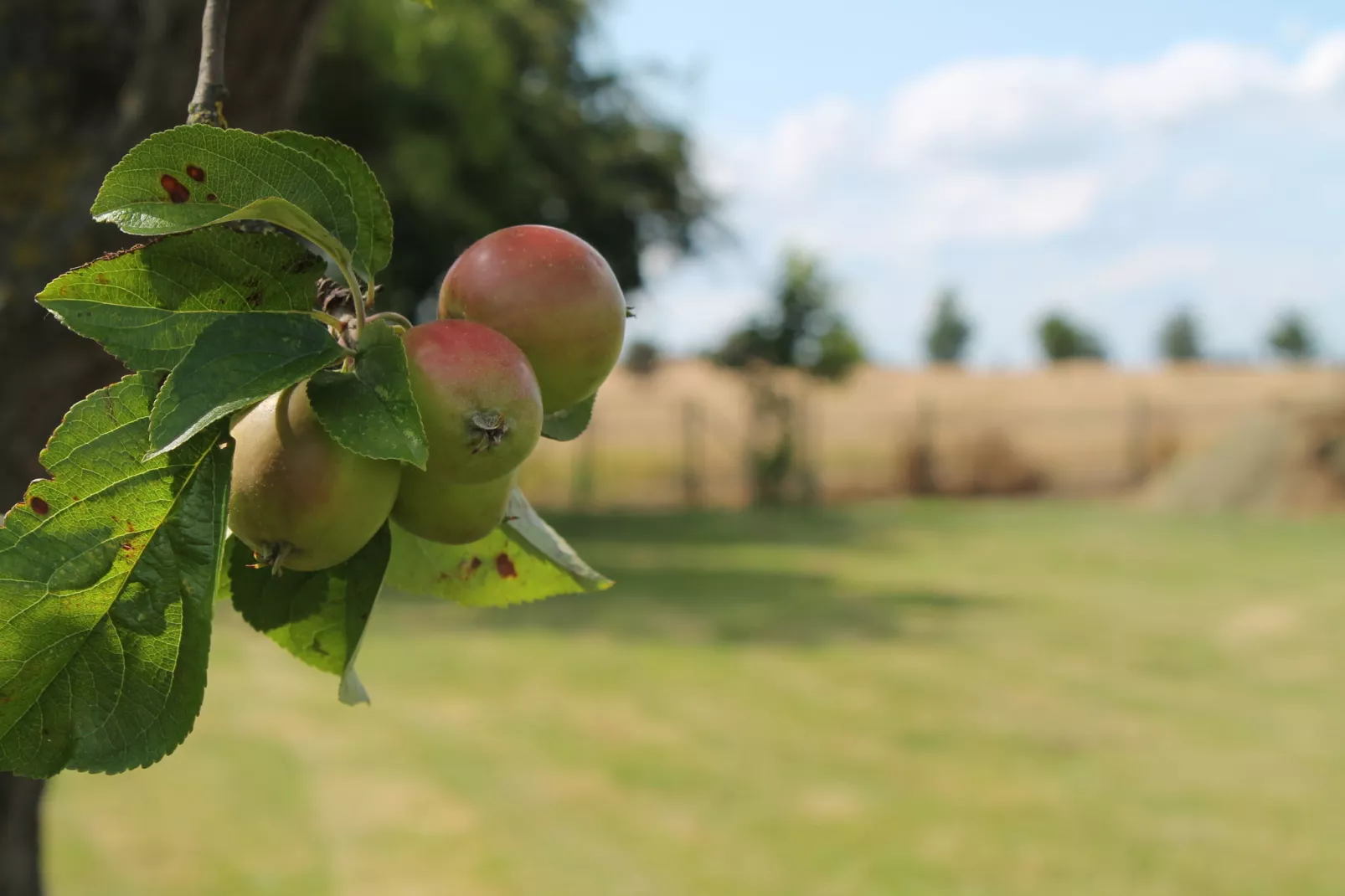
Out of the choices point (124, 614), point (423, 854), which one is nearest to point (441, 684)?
point (423, 854)

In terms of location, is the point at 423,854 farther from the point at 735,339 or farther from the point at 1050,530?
the point at 735,339

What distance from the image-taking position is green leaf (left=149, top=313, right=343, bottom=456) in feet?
1.80

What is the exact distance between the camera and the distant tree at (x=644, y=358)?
1975cm

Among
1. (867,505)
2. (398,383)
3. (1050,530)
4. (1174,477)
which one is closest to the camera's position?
(398,383)

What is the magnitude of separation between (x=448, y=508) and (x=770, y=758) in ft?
22.3

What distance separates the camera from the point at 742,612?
1141 centimetres

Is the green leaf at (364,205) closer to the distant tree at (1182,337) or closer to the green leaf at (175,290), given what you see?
the green leaf at (175,290)

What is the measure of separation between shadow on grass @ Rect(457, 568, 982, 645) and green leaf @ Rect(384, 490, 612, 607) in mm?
8942

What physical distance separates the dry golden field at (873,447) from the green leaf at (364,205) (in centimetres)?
1607

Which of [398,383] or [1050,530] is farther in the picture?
[1050,530]

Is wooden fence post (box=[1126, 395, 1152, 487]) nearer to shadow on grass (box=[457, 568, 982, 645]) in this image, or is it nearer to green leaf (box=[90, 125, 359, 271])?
shadow on grass (box=[457, 568, 982, 645])

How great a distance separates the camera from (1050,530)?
1770cm

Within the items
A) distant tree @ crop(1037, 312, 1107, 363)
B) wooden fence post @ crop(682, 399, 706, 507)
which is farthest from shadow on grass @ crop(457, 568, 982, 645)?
distant tree @ crop(1037, 312, 1107, 363)

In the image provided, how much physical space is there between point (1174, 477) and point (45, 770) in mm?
20941
